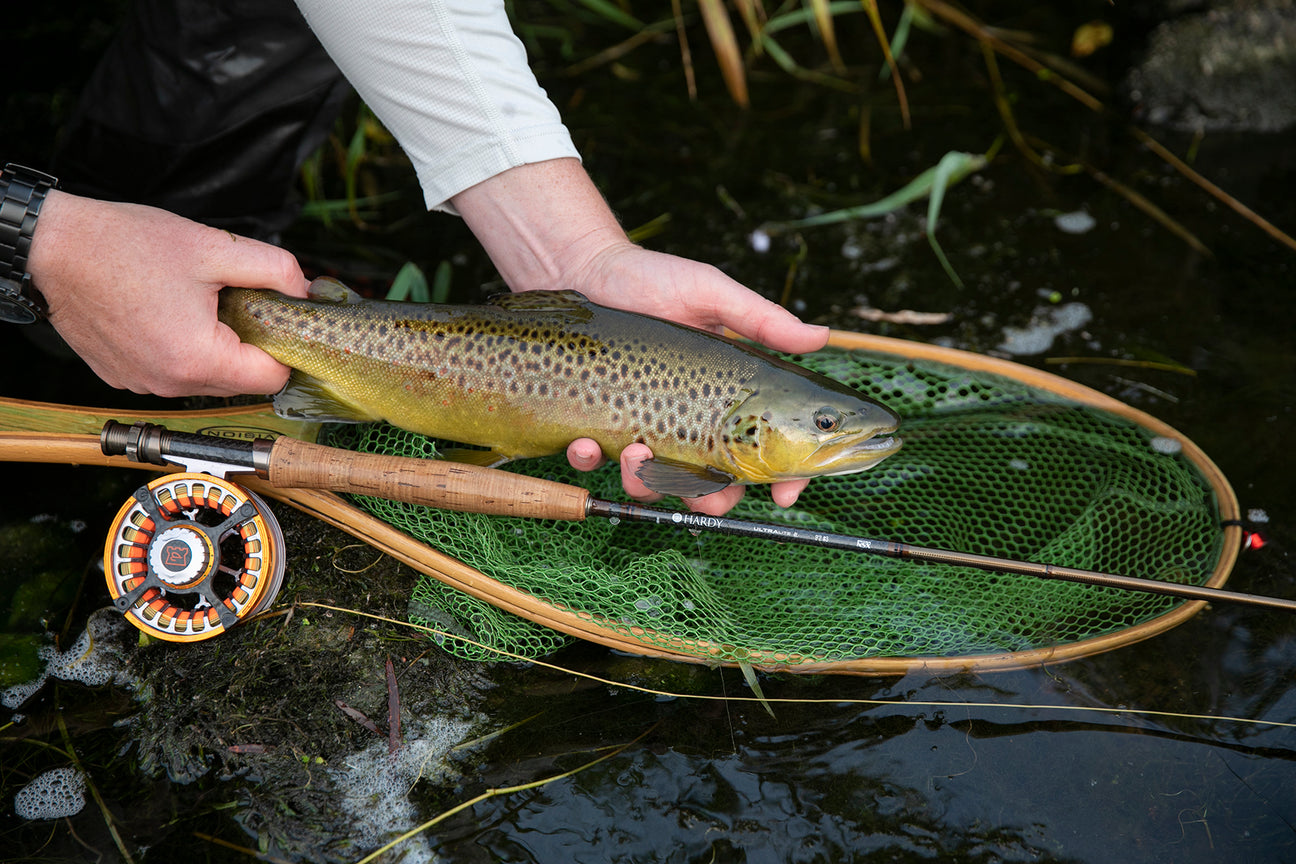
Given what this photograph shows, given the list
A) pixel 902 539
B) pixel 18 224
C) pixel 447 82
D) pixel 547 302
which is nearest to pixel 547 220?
pixel 547 302

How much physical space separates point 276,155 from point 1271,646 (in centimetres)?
376

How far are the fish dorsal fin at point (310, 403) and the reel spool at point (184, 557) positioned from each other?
272mm

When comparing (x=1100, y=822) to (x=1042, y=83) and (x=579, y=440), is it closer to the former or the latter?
(x=579, y=440)

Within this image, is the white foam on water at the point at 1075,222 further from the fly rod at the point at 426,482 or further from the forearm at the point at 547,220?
the forearm at the point at 547,220

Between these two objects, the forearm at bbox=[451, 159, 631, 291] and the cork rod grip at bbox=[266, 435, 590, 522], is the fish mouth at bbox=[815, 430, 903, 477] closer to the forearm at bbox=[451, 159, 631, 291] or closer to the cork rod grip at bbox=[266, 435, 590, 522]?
the cork rod grip at bbox=[266, 435, 590, 522]

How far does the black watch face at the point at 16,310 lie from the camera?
2.43 meters

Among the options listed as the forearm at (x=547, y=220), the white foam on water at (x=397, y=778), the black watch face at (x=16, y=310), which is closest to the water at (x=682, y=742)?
the white foam on water at (x=397, y=778)

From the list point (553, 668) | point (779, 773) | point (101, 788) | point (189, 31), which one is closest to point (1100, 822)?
point (779, 773)

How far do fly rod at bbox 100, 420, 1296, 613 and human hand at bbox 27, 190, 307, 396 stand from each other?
19 centimetres

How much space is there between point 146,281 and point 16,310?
0.43m

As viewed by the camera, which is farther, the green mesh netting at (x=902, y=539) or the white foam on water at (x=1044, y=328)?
the white foam on water at (x=1044, y=328)

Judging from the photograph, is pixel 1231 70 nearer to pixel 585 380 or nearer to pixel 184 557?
pixel 585 380

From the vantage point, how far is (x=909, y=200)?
441 cm

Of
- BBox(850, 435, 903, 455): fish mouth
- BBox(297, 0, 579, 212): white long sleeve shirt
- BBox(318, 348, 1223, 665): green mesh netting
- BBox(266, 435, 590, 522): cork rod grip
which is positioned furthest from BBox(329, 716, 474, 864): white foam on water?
BBox(297, 0, 579, 212): white long sleeve shirt
